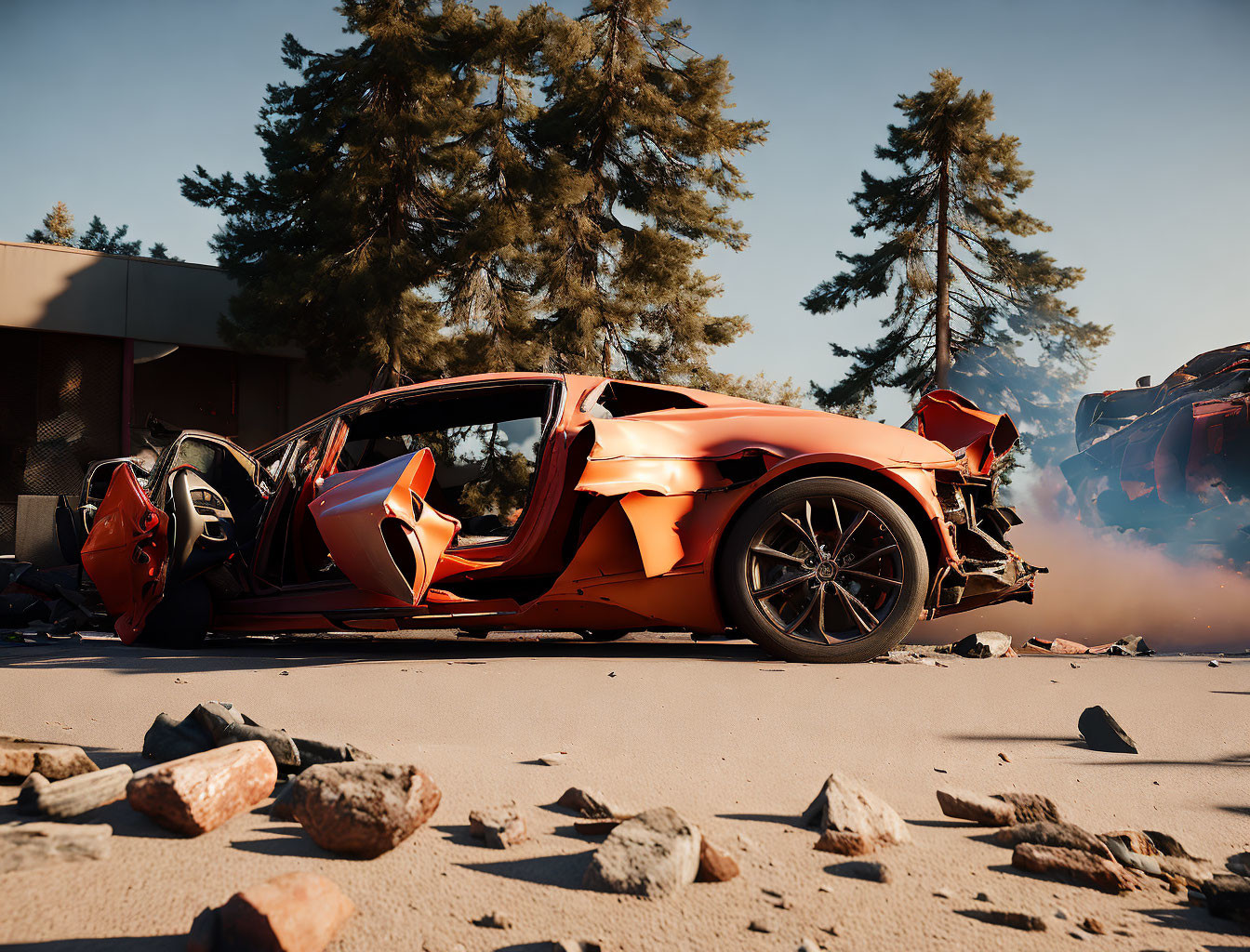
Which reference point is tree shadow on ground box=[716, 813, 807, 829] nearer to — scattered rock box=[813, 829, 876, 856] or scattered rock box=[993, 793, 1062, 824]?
scattered rock box=[813, 829, 876, 856]

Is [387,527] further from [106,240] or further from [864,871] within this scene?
[106,240]

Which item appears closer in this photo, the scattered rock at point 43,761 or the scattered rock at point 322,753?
the scattered rock at point 43,761

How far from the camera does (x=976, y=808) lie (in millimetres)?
1868

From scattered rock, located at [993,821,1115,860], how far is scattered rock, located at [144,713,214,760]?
6.31 ft

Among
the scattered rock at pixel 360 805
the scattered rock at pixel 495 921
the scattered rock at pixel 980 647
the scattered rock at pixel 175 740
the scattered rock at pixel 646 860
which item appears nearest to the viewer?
the scattered rock at pixel 495 921

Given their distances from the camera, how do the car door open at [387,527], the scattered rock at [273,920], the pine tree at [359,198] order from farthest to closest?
the pine tree at [359,198], the car door open at [387,527], the scattered rock at [273,920]

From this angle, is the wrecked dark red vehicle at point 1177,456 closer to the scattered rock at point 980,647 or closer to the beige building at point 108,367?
the scattered rock at point 980,647

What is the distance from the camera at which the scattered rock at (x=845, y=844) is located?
167 cm

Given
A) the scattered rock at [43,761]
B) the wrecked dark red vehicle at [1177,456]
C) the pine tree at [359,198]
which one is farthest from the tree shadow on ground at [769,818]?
the pine tree at [359,198]

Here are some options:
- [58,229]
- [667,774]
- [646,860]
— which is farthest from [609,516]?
[58,229]

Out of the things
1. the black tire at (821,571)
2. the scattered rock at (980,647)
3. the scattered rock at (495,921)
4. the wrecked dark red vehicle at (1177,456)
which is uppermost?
the wrecked dark red vehicle at (1177,456)

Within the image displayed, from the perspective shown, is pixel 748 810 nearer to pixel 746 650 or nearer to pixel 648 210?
pixel 746 650

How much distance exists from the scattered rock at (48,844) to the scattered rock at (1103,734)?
8.72ft

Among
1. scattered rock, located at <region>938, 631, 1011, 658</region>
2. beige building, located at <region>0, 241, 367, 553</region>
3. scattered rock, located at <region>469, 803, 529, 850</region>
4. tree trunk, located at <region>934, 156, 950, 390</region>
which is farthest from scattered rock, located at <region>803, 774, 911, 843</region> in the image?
tree trunk, located at <region>934, 156, 950, 390</region>
